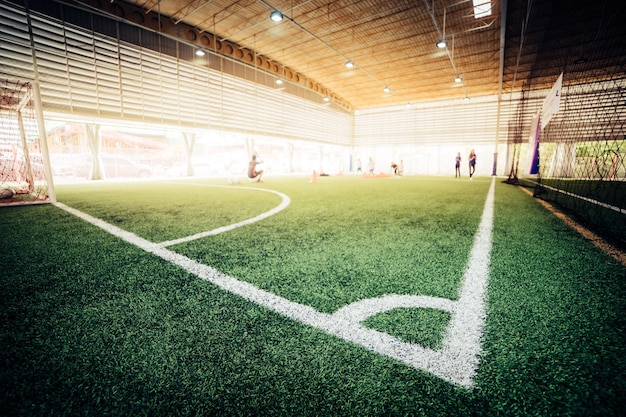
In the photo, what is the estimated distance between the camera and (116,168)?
43.4ft

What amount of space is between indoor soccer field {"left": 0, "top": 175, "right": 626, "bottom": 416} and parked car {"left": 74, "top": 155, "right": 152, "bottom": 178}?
505 inches

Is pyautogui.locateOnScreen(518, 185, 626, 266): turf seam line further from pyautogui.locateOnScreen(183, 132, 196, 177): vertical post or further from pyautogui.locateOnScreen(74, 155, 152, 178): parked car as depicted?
pyautogui.locateOnScreen(74, 155, 152, 178): parked car

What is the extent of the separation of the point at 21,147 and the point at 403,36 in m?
15.9

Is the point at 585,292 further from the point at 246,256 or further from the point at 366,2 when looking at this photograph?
the point at 366,2

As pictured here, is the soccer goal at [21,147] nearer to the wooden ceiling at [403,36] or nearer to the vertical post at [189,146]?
the wooden ceiling at [403,36]

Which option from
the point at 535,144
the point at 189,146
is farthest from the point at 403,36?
the point at 189,146

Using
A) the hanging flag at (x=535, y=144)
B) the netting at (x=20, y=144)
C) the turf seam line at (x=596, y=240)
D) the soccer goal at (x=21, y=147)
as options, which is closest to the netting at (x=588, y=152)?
the turf seam line at (x=596, y=240)

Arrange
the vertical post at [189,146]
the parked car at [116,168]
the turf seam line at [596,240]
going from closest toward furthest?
the turf seam line at [596,240]
the parked car at [116,168]
the vertical post at [189,146]

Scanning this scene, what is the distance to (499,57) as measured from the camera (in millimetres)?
15031

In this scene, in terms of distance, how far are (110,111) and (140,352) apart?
14814 millimetres

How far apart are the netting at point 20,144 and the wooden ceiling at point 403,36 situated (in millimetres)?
8039

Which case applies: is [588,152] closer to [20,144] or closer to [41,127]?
[41,127]

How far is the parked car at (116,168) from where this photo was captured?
12258 millimetres

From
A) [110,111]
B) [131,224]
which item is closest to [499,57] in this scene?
[131,224]
